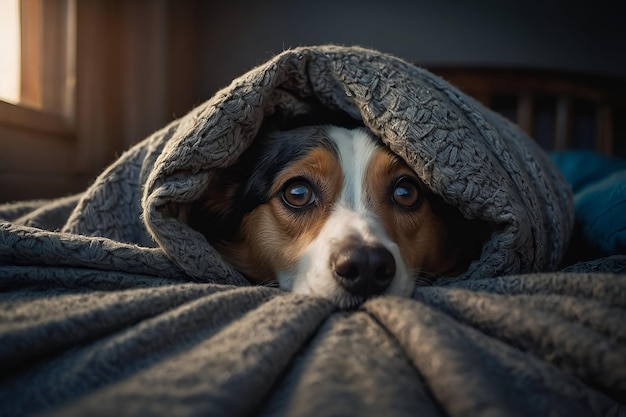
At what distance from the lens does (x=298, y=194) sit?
3.76ft

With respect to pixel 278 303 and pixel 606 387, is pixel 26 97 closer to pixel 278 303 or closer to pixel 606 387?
pixel 278 303

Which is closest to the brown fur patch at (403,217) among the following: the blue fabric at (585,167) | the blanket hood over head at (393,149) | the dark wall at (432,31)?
the blanket hood over head at (393,149)

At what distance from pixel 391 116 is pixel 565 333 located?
1.81ft

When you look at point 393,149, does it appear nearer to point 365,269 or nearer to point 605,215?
point 365,269

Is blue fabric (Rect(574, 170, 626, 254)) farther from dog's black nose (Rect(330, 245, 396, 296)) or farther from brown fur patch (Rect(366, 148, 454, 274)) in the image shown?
dog's black nose (Rect(330, 245, 396, 296))

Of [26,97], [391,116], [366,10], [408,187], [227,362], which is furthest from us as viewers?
[366,10]

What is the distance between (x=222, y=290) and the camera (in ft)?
2.44

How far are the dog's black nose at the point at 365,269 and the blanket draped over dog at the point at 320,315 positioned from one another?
0.12 m

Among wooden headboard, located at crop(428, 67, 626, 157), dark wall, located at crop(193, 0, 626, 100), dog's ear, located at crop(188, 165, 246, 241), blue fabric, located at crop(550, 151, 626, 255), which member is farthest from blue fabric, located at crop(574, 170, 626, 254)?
dark wall, located at crop(193, 0, 626, 100)

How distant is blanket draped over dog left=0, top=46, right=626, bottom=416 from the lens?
1.58ft

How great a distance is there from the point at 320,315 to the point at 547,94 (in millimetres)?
2135

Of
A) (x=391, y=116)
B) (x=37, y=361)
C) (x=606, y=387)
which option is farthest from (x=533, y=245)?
(x=37, y=361)

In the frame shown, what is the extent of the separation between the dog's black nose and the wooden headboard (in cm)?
173

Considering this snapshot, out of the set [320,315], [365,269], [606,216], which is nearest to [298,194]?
[365,269]
